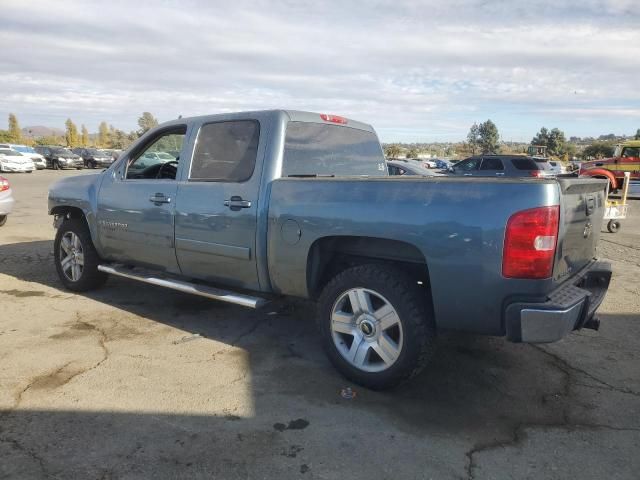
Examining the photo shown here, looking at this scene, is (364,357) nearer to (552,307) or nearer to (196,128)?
(552,307)

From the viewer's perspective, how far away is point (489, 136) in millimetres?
71562

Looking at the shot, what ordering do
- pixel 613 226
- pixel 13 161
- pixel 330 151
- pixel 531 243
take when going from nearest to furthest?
1. pixel 531 243
2. pixel 330 151
3. pixel 613 226
4. pixel 13 161

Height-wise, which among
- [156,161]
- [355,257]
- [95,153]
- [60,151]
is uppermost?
[60,151]

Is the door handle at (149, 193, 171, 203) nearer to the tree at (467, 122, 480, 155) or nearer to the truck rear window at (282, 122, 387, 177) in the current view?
the truck rear window at (282, 122, 387, 177)

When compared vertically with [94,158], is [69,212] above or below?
below

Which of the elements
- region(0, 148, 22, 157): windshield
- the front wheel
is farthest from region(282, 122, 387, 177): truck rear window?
region(0, 148, 22, 157): windshield

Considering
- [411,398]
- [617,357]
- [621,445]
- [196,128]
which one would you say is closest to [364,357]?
[411,398]

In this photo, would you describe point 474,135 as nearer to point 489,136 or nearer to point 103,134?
point 489,136

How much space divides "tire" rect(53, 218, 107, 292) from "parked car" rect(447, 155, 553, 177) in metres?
14.6

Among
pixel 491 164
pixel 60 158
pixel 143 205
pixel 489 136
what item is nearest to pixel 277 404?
pixel 143 205

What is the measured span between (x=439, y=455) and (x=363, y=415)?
1.85 feet

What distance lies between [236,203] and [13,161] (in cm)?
2893

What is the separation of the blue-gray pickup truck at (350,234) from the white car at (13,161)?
87.5 ft

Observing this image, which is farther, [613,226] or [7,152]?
[7,152]
